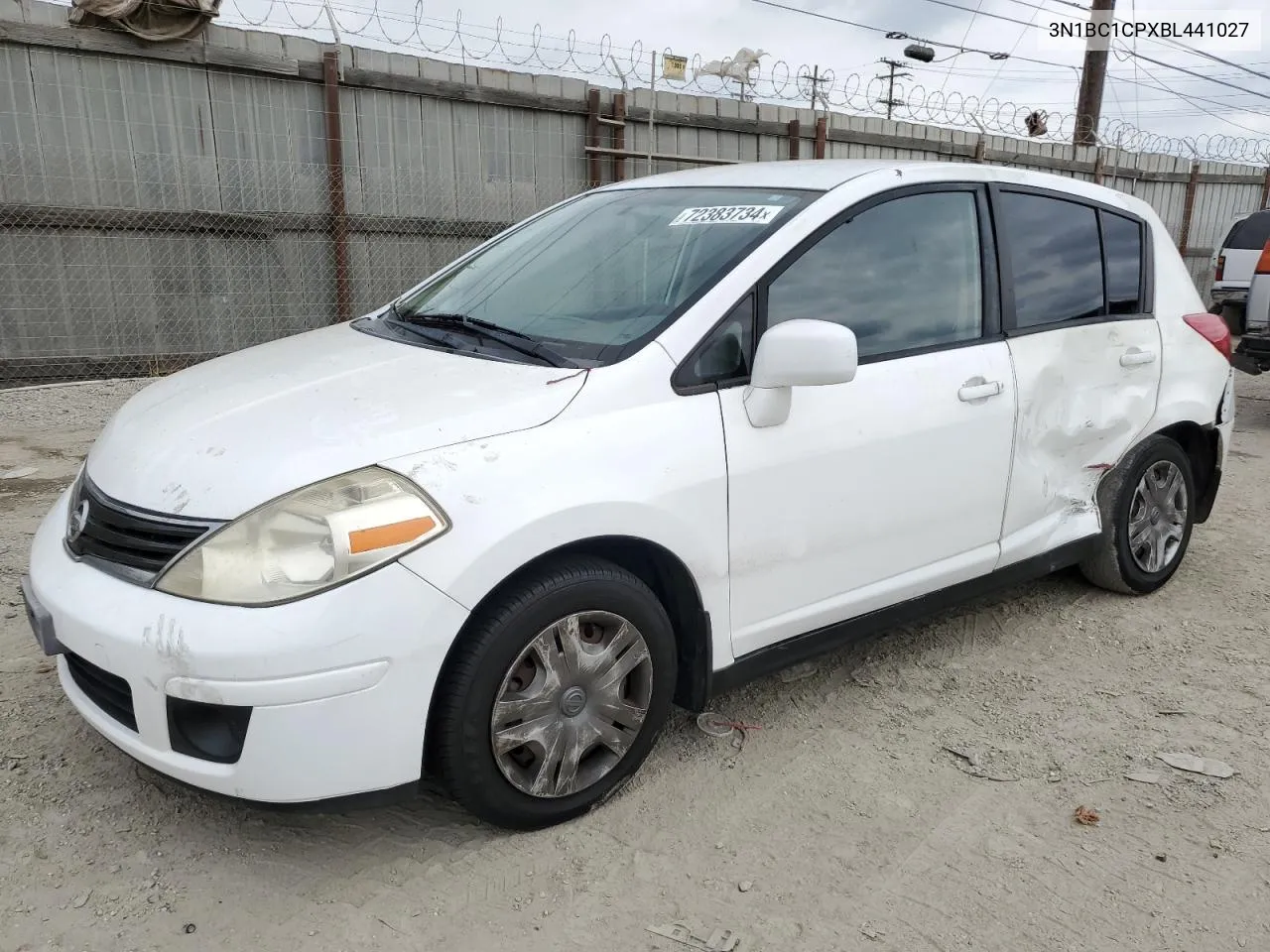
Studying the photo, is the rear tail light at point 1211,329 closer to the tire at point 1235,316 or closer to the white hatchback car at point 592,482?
the white hatchback car at point 592,482

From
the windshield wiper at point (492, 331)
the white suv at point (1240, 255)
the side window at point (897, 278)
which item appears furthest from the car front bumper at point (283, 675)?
the white suv at point (1240, 255)

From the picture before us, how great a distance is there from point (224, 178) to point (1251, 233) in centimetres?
1160

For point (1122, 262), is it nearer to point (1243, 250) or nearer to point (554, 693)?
point (554, 693)

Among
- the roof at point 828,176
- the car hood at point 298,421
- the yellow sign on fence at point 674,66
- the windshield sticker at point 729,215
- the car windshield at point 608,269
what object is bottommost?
the car hood at point 298,421

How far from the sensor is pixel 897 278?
3.12 meters

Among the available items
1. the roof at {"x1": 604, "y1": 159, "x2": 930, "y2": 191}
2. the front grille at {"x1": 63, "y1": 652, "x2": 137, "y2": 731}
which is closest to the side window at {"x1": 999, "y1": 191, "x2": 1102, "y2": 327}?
the roof at {"x1": 604, "y1": 159, "x2": 930, "y2": 191}

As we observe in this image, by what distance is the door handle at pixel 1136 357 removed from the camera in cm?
376

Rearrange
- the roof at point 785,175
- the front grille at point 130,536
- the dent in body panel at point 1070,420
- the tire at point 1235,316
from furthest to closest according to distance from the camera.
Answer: the tire at point 1235,316, the dent in body panel at point 1070,420, the roof at point 785,175, the front grille at point 130,536

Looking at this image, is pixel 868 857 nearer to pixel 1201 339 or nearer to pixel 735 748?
pixel 735 748

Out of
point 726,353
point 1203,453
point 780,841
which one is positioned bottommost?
point 780,841

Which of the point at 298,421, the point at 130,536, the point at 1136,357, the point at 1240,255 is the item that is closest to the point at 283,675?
the point at 130,536

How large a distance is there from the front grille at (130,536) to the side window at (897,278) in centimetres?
163

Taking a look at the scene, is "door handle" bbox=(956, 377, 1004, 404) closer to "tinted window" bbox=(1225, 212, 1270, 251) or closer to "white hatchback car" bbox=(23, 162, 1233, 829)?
"white hatchback car" bbox=(23, 162, 1233, 829)

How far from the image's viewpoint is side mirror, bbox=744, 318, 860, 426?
253 cm
